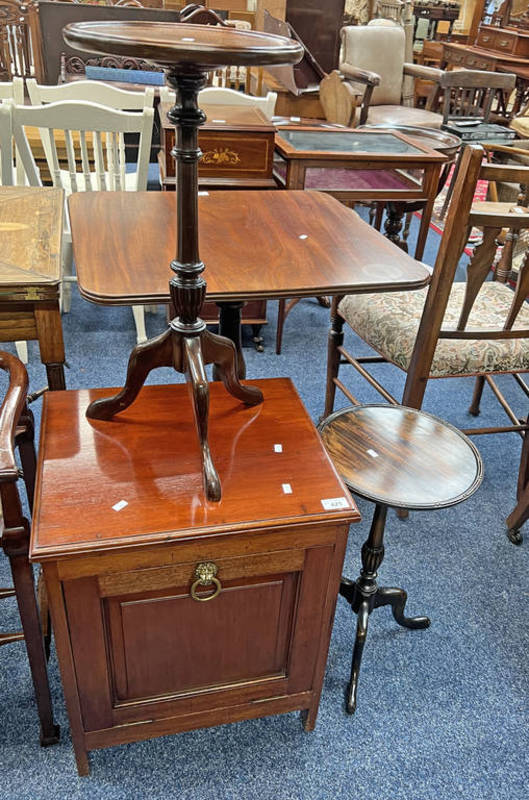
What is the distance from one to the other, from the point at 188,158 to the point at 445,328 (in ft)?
3.15

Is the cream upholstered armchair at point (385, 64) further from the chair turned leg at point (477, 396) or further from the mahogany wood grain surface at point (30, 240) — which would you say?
the mahogany wood grain surface at point (30, 240)

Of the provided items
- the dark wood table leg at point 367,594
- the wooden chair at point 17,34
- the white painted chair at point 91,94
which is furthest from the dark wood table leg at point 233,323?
the wooden chair at point 17,34

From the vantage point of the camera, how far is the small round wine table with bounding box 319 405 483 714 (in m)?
1.18

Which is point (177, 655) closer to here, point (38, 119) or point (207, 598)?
point (207, 598)

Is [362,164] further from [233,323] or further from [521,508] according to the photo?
[521,508]

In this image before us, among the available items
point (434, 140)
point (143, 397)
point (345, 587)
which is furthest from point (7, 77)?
point (345, 587)

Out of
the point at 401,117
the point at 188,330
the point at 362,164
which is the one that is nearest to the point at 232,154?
the point at 362,164

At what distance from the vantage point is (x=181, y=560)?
3.23 feet

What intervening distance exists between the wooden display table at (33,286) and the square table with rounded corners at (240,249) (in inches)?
3.1

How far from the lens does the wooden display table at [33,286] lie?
1.17 metres

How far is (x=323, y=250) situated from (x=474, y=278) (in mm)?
428

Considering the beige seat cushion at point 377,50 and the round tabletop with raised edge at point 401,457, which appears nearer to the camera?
the round tabletop with raised edge at point 401,457

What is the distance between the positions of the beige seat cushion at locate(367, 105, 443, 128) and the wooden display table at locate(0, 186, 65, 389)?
10.2 feet

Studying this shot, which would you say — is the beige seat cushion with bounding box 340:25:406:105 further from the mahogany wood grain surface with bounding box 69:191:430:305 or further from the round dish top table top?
the round dish top table top
